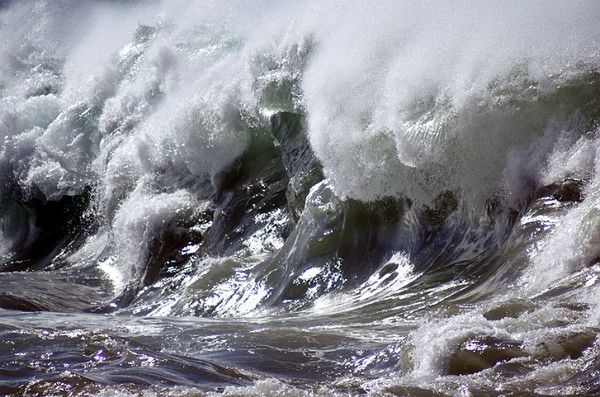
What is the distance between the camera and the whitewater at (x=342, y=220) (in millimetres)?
3578

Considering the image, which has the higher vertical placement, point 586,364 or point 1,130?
point 1,130

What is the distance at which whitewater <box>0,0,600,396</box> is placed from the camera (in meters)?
3.58

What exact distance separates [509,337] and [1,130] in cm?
1386

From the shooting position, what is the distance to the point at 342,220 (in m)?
6.80

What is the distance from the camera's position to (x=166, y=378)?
3572mm

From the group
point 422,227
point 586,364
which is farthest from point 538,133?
point 586,364

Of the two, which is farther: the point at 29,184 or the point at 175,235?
the point at 29,184

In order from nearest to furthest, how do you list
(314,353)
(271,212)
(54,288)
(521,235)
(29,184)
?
(314,353), (521,235), (271,212), (54,288), (29,184)

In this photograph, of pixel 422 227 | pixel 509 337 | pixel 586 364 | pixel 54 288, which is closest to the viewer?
pixel 586 364

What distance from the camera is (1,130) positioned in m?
15.9

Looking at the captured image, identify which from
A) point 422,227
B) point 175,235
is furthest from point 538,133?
point 175,235

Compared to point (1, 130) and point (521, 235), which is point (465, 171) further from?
point (1, 130)

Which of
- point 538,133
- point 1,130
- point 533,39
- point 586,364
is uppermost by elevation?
point 1,130

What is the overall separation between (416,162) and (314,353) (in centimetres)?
220
